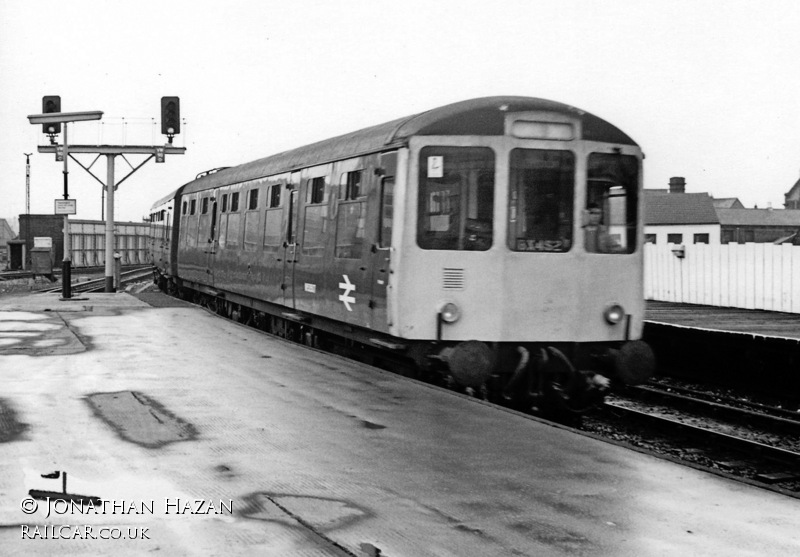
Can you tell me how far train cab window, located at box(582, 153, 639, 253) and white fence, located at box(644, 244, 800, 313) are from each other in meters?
9.69

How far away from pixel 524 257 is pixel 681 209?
217 ft

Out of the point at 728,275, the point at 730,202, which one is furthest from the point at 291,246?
the point at 730,202

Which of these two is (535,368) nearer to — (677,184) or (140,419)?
(140,419)

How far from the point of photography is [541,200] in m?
9.66

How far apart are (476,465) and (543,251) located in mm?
3602

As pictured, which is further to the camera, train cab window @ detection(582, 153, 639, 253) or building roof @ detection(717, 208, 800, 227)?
building roof @ detection(717, 208, 800, 227)

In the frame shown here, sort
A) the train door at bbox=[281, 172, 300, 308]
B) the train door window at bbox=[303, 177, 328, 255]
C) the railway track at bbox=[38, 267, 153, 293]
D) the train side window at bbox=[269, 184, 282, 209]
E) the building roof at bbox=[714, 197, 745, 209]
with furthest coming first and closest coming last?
1. the building roof at bbox=[714, 197, 745, 209]
2. the railway track at bbox=[38, 267, 153, 293]
3. the train side window at bbox=[269, 184, 282, 209]
4. the train door at bbox=[281, 172, 300, 308]
5. the train door window at bbox=[303, 177, 328, 255]

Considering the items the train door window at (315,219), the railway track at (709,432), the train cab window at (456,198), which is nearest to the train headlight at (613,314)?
the railway track at (709,432)

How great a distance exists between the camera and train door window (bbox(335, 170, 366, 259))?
10898 millimetres

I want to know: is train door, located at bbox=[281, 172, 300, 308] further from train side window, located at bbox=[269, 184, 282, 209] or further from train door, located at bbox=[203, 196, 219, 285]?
train door, located at bbox=[203, 196, 219, 285]

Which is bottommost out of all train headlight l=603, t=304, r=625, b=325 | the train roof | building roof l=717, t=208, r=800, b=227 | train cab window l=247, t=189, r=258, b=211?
train headlight l=603, t=304, r=625, b=325

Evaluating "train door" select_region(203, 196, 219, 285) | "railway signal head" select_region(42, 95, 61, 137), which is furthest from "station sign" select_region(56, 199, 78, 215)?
"train door" select_region(203, 196, 219, 285)

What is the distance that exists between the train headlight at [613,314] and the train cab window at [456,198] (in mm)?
1464

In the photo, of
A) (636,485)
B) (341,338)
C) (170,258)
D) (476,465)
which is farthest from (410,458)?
(170,258)
